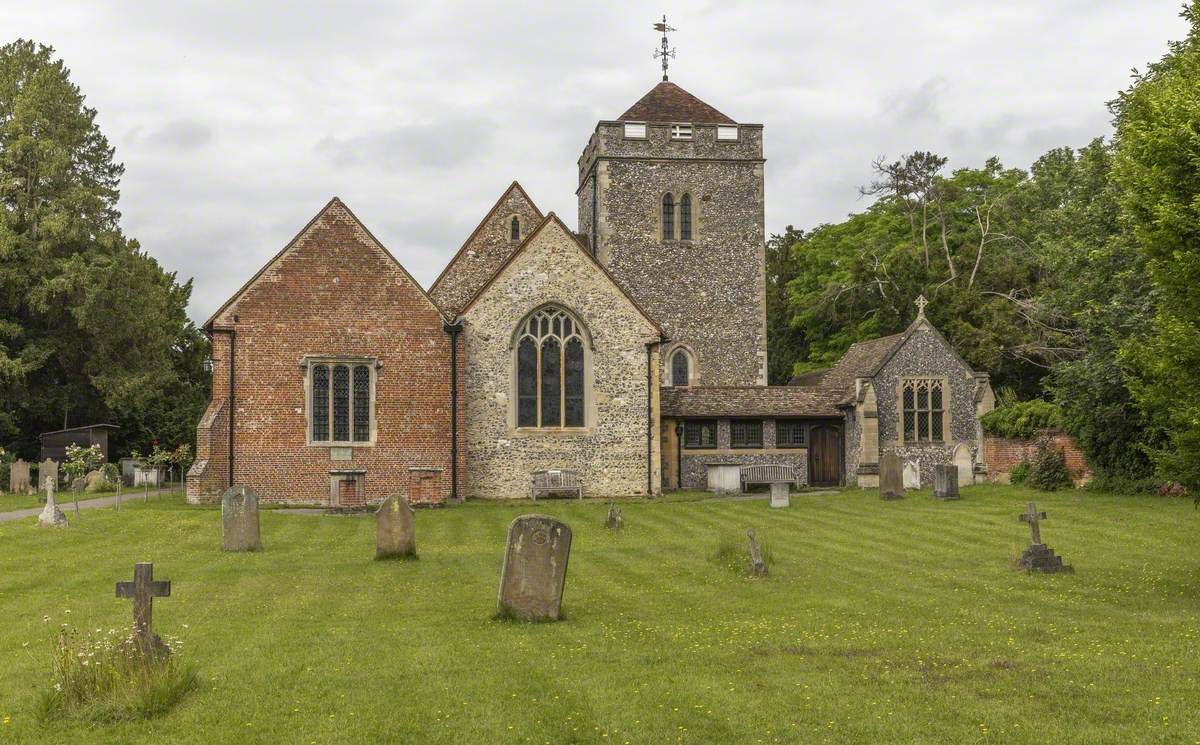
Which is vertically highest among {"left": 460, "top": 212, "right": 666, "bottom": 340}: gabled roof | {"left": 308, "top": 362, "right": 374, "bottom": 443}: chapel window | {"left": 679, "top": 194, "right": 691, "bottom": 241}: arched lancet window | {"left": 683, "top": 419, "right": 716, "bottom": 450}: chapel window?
{"left": 679, "top": 194, "right": 691, "bottom": 241}: arched lancet window

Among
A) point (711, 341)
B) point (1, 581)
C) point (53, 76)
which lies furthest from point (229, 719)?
point (53, 76)

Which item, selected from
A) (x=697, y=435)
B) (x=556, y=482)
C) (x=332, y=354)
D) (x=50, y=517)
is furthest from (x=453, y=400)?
(x=50, y=517)

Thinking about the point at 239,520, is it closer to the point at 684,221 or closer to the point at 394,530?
the point at 394,530

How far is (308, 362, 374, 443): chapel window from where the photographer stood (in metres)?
31.6

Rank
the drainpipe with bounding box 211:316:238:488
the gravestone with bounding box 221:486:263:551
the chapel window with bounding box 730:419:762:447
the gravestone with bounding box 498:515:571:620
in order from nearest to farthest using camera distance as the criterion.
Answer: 1. the gravestone with bounding box 498:515:571:620
2. the gravestone with bounding box 221:486:263:551
3. the drainpipe with bounding box 211:316:238:488
4. the chapel window with bounding box 730:419:762:447

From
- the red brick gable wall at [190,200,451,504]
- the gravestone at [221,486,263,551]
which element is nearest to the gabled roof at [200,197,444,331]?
the red brick gable wall at [190,200,451,504]

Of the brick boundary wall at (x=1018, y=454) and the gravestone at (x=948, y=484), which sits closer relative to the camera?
the gravestone at (x=948, y=484)

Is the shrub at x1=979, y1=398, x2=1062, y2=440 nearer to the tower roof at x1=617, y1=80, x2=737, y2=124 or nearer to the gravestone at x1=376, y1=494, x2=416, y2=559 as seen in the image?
the tower roof at x1=617, y1=80, x2=737, y2=124

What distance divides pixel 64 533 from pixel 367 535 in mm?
5771

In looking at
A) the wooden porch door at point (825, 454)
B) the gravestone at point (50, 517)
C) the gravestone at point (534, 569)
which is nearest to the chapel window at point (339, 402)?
the gravestone at point (50, 517)

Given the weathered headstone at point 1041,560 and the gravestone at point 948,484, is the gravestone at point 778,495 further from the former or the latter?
the weathered headstone at point 1041,560

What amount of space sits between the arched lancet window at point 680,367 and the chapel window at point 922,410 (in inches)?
355

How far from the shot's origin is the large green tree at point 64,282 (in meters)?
44.2

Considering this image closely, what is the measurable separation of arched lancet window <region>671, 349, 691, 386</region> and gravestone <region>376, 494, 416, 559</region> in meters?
25.7
